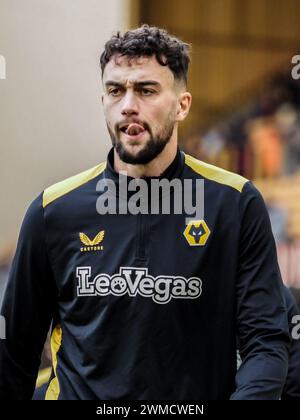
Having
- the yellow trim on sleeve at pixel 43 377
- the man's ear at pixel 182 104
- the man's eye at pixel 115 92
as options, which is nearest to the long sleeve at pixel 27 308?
the yellow trim on sleeve at pixel 43 377

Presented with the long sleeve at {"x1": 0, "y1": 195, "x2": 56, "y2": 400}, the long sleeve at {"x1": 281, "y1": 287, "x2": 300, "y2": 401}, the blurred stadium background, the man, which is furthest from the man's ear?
the blurred stadium background

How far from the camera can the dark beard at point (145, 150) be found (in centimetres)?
314

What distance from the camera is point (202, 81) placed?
9.15 metres

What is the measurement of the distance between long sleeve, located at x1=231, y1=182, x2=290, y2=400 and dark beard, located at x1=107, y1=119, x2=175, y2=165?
31cm

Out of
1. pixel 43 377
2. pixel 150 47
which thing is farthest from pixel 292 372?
pixel 150 47

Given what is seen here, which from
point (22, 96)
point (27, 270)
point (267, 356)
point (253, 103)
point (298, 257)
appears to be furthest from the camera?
point (253, 103)

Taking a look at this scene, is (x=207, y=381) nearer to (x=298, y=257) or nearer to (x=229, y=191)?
(x=229, y=191)

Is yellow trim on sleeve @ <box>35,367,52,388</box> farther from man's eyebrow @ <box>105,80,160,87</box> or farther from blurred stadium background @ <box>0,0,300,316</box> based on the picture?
blurred stadium background @ <box>0,0,300,316</box>

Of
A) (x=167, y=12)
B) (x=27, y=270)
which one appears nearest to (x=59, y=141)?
(x=167, y=12)

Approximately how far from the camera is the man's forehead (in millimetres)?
3127

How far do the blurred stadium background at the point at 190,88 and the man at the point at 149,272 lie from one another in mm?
3163

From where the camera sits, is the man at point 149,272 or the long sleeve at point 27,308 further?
the long sleeve at point 27,308

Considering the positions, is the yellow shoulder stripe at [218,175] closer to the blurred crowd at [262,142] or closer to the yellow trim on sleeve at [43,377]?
the yellow trim on sleeve at [43,377]

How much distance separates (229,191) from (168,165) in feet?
0.74
